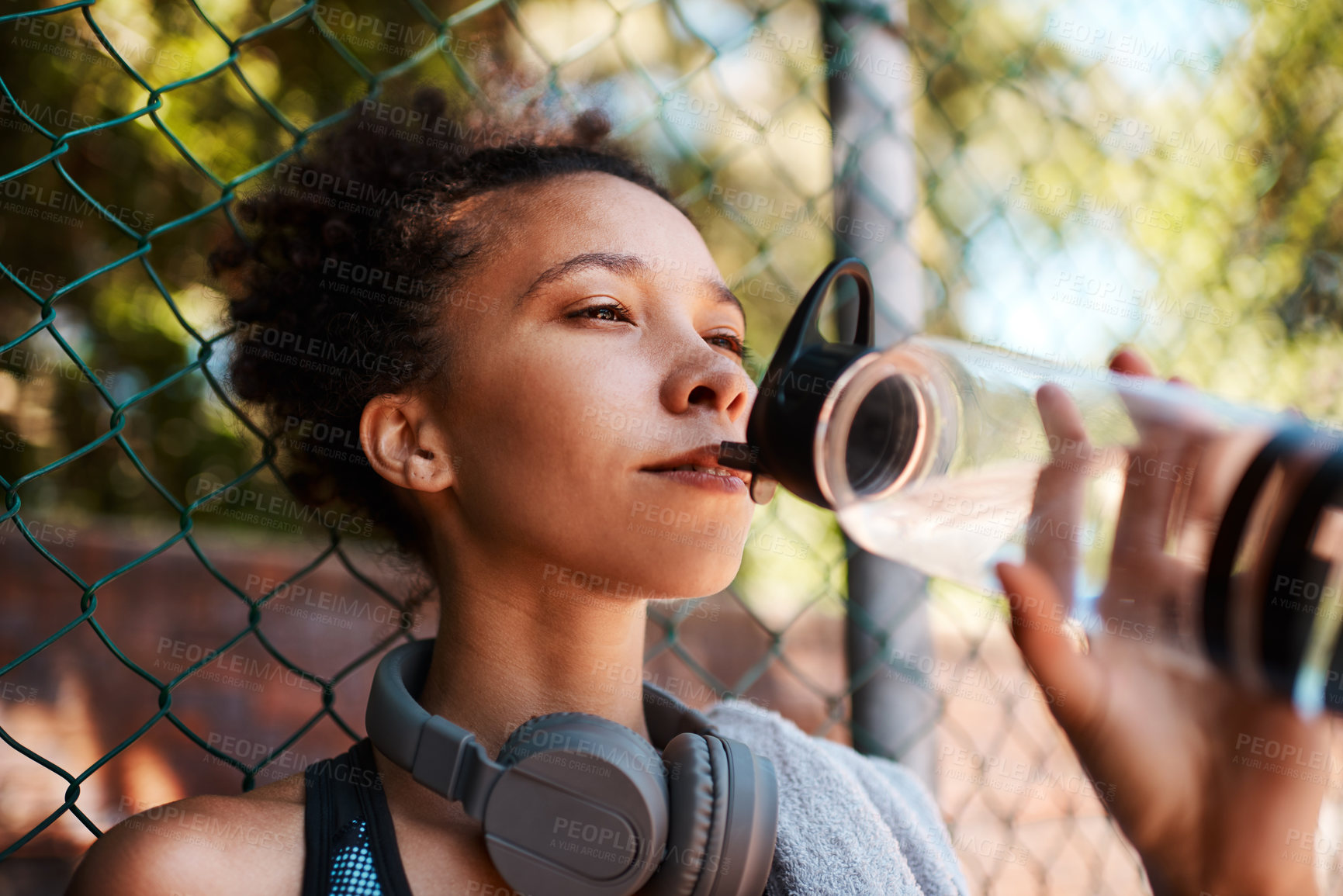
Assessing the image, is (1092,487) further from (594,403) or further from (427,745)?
(427,745)

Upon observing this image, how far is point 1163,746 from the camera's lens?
0.82 m

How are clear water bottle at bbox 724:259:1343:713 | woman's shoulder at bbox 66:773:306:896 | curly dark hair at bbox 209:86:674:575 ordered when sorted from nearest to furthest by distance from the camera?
clear water bottle at bbox 724:259:1343:713
woman's shoulder at bbox 66:773:306:896
curly dark hair at bbox 209:86:674:575

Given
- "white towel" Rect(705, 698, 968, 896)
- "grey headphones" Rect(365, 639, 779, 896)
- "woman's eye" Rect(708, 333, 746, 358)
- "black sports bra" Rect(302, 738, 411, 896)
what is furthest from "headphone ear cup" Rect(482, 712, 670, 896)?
"woman's eye" Rect(708, 333, 746, 358)

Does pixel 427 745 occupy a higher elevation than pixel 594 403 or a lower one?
lower

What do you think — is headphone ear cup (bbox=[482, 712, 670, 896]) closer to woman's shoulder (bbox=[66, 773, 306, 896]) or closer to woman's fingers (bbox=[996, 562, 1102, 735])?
woman's shoulder (bbox=[66, 773, 306, 896])

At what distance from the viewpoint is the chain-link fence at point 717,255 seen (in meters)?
1.30

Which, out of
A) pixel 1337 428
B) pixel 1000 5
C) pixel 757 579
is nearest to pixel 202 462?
pixel 757 579

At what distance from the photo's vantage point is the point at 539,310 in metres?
0.95

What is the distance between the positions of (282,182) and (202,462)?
226 centimetres

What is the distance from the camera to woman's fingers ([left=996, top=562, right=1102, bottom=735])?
0.81 metres

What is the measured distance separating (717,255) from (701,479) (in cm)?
291

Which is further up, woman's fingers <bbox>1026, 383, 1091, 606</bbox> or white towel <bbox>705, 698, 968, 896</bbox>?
woman's fingers <bbox>1026, 383, 1091, 606</bbox>

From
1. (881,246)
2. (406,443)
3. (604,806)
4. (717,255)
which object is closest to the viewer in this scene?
(604,806)

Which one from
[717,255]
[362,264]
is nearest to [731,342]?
[362,264]
